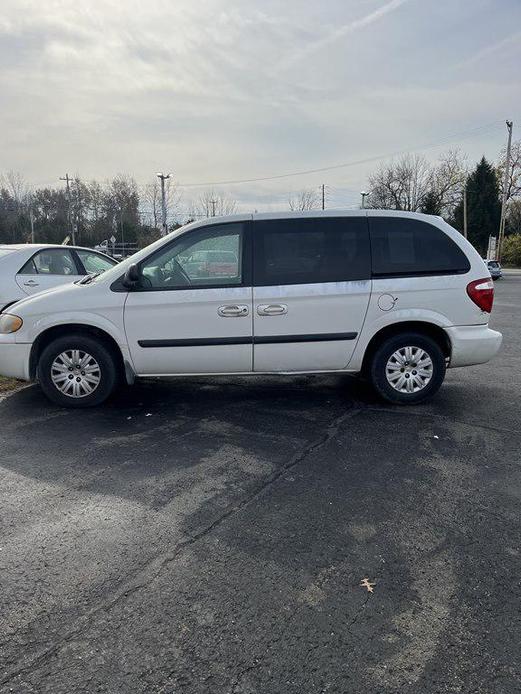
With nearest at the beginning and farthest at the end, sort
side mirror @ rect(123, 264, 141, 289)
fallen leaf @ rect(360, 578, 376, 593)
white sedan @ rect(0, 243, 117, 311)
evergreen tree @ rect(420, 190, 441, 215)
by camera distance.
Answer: fallen leaf @ rect(360, 578, 376, 593) → side mirror @ rect(123, 264, 141, 289) → white sedan @ rect(0, 243, 117, 311) → evergreen tree @ rect(420, 190, 441, 215)

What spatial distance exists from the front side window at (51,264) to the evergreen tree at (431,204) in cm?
5761

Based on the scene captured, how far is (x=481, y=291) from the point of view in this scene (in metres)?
5.26

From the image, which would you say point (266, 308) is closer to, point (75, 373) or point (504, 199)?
point (75, 373)

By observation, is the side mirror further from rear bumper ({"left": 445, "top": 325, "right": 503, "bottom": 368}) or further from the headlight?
rear bumper ({"left": 445, "top": 325, "right": 503, "bottom": 368})

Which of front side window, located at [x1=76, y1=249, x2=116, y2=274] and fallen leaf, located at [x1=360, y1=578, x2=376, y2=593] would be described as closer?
fallen leaf, located at [x1=360, y1=578, x2=376, y2=593]

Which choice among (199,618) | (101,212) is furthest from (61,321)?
(101,212)

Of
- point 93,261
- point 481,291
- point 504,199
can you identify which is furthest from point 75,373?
point 504,199

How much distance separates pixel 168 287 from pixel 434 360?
283 cm

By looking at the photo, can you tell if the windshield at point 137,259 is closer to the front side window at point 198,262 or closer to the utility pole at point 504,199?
the front side window at point 198,262

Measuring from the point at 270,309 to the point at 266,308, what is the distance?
4cm

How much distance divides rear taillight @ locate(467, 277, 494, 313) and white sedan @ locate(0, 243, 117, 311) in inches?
216

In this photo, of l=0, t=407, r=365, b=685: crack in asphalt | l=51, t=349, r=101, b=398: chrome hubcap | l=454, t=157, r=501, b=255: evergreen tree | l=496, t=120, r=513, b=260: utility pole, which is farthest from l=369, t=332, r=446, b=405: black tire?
l=454, t=157, r=501, b=255: evergreen tree

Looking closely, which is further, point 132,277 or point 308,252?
point 308,252

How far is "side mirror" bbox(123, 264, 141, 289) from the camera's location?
5.05 m
